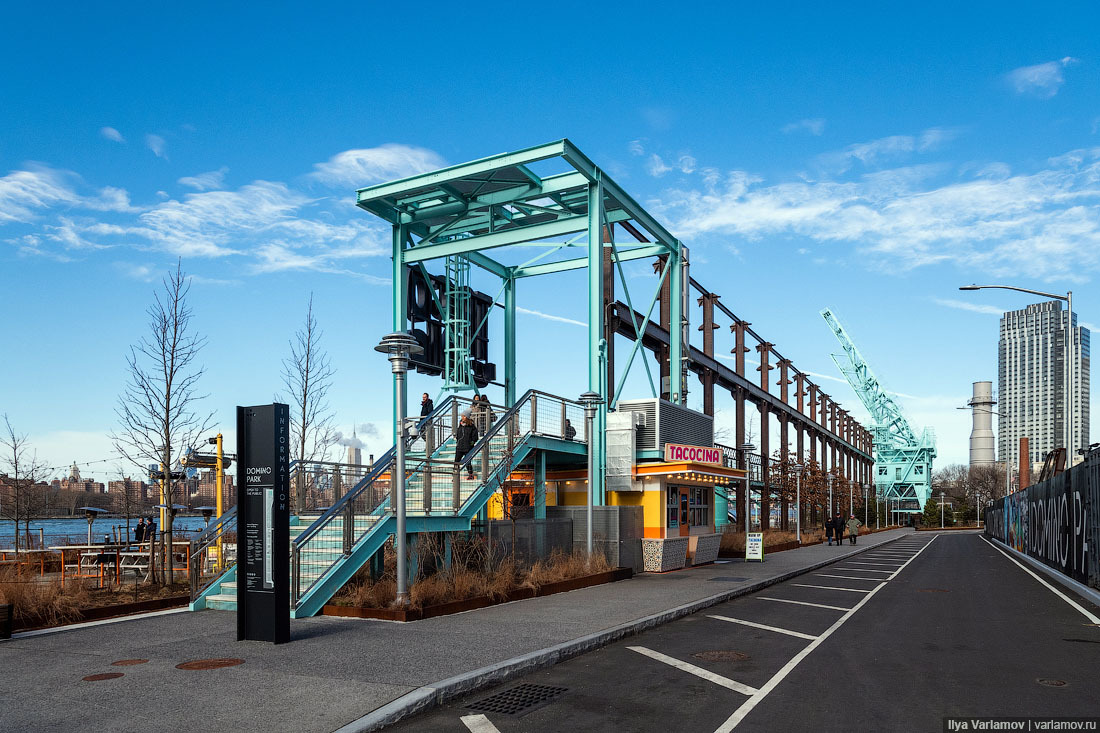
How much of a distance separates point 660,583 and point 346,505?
862 cm

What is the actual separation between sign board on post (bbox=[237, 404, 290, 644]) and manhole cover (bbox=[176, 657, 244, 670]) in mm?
1095

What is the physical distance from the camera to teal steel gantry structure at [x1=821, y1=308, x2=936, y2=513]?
12044 cm

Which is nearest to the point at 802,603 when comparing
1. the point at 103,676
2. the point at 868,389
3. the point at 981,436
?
the point at 103,676

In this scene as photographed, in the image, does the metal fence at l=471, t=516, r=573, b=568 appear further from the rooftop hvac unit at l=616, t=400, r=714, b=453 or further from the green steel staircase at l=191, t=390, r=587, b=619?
the rooftop hvac unit at l=616, t=400, r=714, b=453

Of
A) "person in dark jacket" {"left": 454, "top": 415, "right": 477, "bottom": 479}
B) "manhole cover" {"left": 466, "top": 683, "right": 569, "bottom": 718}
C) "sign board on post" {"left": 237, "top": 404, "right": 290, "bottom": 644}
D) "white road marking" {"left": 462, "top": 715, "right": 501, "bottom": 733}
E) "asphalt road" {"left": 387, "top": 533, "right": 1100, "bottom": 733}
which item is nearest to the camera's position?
"white road marking" {"left": 462, "top": 715, "right": 501, "bottom": 733}

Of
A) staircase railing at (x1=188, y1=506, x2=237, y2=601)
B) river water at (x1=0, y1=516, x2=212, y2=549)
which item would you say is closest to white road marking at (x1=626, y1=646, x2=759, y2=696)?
staircase railing at (x1=188, y1=506, x2=237, y2=601)

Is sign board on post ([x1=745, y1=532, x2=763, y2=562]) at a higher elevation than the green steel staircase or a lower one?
lower

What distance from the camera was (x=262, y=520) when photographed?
37.5 feet

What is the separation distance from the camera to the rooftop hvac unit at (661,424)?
968 inches

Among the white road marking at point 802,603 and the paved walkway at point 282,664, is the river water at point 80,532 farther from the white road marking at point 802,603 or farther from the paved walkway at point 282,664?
the white road marking at point 802,603

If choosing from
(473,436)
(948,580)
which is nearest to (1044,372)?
(948,580)

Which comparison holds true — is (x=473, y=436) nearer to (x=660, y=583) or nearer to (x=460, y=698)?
(x=660, y=583)

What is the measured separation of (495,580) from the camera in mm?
16250

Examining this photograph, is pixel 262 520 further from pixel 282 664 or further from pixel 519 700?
pixel 519 700
